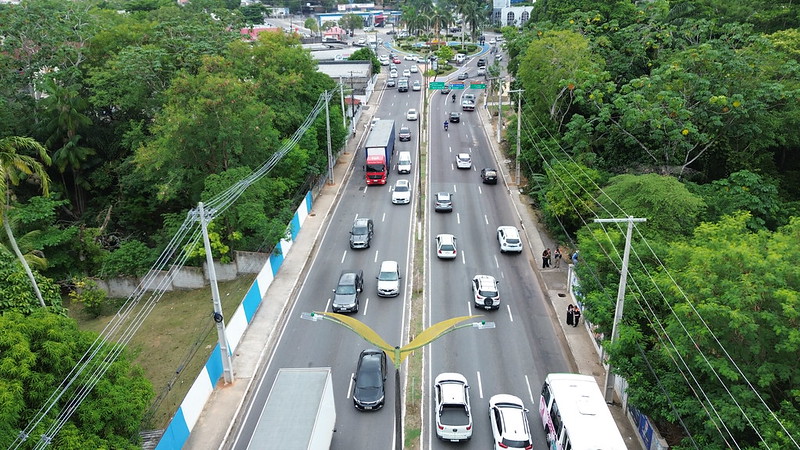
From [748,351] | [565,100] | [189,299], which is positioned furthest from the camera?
[565,100]

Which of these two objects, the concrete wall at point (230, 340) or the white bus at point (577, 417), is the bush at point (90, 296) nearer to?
the concrete wall at point (230, 340)

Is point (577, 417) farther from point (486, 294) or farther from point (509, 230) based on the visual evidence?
point (509, 230)

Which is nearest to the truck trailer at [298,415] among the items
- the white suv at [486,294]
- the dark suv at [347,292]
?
the dark suv at [347,292]

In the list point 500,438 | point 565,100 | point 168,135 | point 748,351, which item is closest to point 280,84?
point 168,135

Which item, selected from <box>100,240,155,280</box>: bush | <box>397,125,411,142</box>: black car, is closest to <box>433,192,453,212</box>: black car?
<box>397,125,411,142</box>: black car

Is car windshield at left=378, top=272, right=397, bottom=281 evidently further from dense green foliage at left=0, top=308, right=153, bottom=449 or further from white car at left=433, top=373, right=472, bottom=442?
dense green foliage at left=0, top=308, right=153, bottom=449

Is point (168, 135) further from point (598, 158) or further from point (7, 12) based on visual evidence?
point (598, 158)

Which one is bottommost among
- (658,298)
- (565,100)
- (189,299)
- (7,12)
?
(189,299)
